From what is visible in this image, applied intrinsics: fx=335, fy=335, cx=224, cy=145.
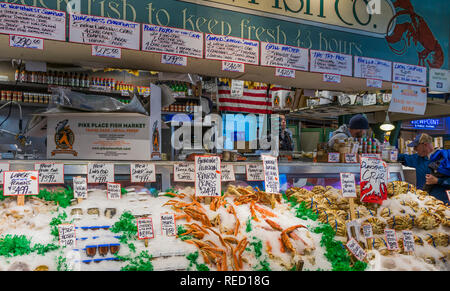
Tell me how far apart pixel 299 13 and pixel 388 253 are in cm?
169

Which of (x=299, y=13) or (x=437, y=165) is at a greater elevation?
(x=299, y=13)

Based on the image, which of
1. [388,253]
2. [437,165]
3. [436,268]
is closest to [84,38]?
[388,253]

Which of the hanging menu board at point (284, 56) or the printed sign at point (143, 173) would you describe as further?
the hanging menu board at point (284, 56)

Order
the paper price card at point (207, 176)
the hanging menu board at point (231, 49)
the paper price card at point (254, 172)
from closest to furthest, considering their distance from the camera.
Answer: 1. the paper price card at point (207, 176)
2. the hanging menu board at point (231, 49)
3. the paper price card at point (254, 172)

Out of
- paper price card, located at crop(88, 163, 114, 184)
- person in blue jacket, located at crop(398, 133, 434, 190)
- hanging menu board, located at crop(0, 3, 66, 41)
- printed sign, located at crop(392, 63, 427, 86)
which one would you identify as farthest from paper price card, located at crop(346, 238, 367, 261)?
person in blue jacket, located at crop(398, 133, 434, 190)

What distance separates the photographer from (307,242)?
1774mm

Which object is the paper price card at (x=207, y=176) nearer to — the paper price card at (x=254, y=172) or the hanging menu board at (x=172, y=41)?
the paper price card at (x=254, y=172)

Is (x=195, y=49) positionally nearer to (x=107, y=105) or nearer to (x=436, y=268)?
(x=107, y=105)

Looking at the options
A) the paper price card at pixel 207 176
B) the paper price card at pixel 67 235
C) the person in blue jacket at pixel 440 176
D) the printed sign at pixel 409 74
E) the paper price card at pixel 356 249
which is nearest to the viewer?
the paper price card at pixel 67 235

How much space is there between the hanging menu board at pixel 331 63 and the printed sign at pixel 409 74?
0.46m

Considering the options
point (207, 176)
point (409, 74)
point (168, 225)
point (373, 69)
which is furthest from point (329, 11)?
point (168, 225)

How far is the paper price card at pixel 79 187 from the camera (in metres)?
1.84

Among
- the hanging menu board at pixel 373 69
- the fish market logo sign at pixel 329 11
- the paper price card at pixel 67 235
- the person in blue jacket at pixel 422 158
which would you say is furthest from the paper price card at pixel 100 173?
the person in blue jacket at pixel 422 158

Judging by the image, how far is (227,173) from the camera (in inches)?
85.5
